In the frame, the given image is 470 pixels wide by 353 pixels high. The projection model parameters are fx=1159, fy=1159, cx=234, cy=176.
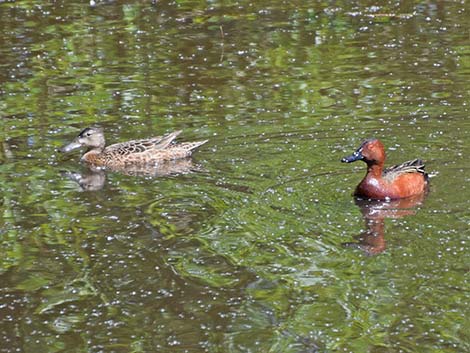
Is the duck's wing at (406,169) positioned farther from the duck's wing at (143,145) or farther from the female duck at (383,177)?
the duck's wing at (143,145)

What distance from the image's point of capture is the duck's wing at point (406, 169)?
370 inches

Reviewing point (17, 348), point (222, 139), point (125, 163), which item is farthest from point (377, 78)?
point (17, 348)

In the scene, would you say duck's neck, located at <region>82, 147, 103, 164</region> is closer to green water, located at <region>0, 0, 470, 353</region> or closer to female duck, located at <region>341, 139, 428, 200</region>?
green water, located at <region>0, 0, 470, 353</region>

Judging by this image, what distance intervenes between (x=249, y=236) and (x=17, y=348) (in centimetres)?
216

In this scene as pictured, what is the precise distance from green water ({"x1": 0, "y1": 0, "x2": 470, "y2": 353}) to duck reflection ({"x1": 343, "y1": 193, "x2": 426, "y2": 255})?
0.10 feet

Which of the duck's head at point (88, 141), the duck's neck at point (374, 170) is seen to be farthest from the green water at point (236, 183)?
the duck's neck at point (374, 170)

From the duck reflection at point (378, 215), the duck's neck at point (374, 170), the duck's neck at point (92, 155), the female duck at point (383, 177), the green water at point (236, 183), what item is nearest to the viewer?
the green water at point (236, 183)

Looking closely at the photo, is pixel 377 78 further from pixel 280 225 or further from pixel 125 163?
pixel 280 225

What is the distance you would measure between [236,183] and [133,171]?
1.27 meters

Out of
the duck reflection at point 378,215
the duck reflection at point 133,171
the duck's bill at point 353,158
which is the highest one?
the duck's bill at point 353,158

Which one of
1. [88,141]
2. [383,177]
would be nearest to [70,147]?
[88,141]

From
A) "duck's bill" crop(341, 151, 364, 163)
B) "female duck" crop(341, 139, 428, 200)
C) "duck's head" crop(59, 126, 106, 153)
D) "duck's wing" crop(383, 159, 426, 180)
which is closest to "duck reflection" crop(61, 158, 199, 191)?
"duck's head" crop(59, 126, 106, 153)

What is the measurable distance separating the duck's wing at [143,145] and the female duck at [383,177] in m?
1.89

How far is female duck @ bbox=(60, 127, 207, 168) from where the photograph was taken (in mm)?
10477
